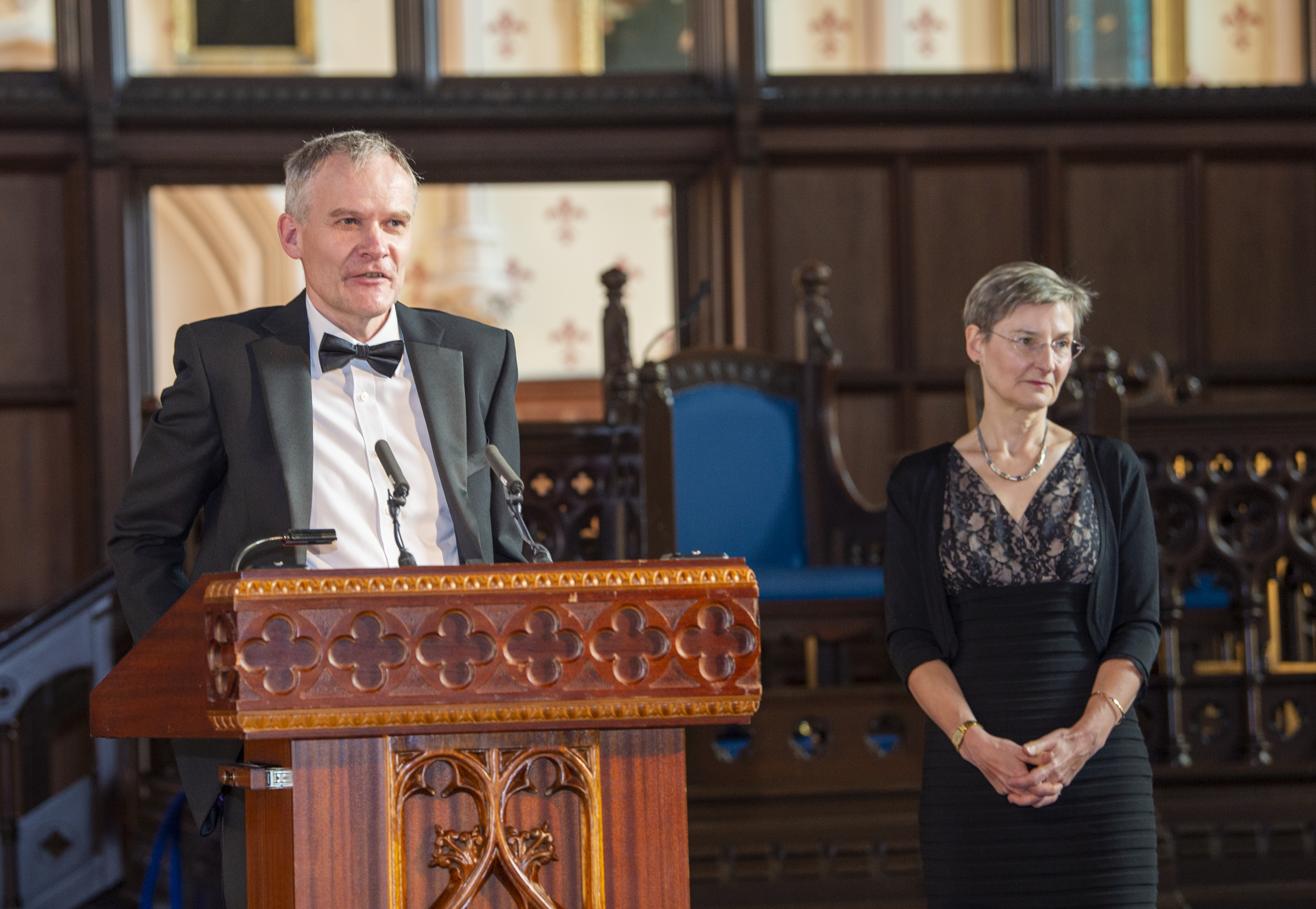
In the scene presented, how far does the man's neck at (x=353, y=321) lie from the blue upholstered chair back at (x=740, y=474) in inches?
110

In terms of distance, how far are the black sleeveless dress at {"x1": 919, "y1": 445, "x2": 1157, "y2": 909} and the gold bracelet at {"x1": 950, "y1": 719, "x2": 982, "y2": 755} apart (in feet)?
0.12

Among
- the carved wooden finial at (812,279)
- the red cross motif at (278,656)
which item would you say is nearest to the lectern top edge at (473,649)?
the red cross motif at (278,656)

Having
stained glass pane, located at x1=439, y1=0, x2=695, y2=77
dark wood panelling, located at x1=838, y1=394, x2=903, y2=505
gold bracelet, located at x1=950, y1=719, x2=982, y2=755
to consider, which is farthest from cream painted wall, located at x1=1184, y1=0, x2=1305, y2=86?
gold bracelet, located at x1=950, y1=719, x2=982, y2=755

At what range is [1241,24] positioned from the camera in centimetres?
647

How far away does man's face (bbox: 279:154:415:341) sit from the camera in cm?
174

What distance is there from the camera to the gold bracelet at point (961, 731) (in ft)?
7.18

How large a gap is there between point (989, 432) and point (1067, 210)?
161 inches

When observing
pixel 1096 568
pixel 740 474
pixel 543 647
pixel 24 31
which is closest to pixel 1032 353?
pixel 1096 568

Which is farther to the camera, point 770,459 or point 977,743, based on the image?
point 770,459

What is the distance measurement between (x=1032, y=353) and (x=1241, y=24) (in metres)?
4.96

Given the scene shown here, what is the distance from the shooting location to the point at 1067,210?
6156mm

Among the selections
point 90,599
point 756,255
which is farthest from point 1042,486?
point 756,255

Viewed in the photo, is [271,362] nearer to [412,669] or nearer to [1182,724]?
[412,669]

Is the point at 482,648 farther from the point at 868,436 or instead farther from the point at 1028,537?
the point at 868,436
